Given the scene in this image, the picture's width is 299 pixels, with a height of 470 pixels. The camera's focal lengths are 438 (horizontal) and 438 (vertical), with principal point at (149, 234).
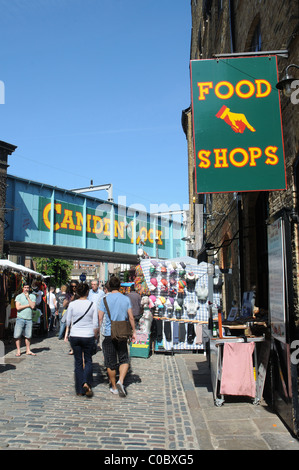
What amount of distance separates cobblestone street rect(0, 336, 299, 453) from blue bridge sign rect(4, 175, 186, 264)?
12.3 metres

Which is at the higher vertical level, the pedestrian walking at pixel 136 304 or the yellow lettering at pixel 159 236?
the yellow lettering at pixel 159 236

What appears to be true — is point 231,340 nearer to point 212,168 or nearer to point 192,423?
point 192,423

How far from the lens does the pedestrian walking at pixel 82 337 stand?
266 inches

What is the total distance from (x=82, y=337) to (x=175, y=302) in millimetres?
4926

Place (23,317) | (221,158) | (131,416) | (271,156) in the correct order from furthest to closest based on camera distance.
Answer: (23,317) < (221,158) < (271,156) < (131,416)

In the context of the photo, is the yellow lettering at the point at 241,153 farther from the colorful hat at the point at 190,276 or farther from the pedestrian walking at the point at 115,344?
the colorful hat at the point at 190,276

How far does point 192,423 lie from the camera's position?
18.0 feet

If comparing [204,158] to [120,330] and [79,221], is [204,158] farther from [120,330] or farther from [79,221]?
[79,221]

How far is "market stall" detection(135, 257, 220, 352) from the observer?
11.3 meters

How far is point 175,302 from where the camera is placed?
37.5 feet

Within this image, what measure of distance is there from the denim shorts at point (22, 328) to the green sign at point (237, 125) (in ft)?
20.2

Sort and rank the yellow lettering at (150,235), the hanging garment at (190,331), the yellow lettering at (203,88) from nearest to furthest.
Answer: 1. the yellow lettering at (203,88)
2. the hanging garment at (190,331)
3. the yellow lettering at (150,235)

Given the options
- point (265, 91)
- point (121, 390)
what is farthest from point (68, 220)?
point (265, 91)

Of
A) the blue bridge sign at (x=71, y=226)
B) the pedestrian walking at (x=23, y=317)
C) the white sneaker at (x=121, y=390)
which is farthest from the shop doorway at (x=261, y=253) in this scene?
the blue bridge sign at (x=71, y=226)
